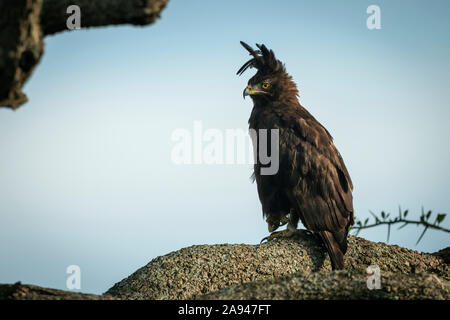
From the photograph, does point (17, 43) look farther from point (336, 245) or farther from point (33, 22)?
point (336, 245)

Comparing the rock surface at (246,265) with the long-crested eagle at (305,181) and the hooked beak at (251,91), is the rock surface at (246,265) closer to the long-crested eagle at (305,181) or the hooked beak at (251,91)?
the long-crested eagle at (305,181)

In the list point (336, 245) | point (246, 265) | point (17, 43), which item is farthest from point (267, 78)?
point (17, 43)

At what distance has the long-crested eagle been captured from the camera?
271 inches

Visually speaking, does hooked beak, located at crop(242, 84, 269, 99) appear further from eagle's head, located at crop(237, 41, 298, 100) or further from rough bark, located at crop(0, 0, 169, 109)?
rough bark, located at crop(0, 0, 169, 109)

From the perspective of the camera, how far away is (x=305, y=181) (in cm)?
715

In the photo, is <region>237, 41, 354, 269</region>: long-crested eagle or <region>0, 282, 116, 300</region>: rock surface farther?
<region>237, 41, 354, 269</region>: long-crested eagle

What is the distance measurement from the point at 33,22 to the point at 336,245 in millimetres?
5164

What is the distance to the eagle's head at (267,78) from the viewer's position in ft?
26.5

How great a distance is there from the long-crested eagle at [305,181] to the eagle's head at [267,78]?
6.1 inches

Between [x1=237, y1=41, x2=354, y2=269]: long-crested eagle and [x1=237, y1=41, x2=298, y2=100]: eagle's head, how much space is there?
154mm

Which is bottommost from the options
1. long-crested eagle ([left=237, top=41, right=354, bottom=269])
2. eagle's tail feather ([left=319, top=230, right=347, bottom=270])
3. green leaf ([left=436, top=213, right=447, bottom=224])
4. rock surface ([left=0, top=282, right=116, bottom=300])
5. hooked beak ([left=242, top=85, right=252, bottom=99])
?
rock surface ([left=0, top=282, right=116, bottom=300])

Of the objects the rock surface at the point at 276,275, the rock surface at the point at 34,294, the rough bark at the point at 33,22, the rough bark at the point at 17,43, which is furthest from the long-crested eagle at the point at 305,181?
the rough bark at the point at 17,43

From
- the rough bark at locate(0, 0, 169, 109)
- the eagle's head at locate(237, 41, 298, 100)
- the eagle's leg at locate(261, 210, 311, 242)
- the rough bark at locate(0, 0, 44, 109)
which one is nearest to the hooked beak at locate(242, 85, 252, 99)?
the eagle's head at locate(237, 41, 298, 100)
